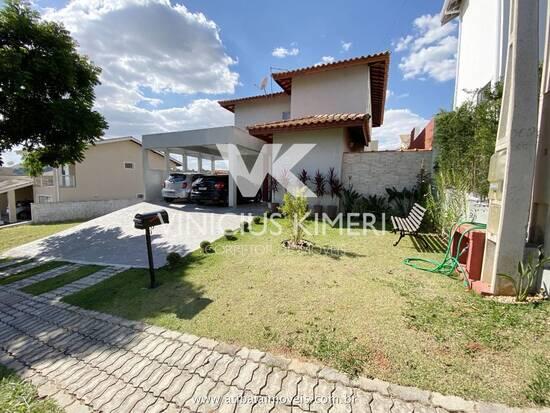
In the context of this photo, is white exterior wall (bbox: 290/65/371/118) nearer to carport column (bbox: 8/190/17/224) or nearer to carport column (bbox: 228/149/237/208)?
carport column (bbox: 228/149/237/208)

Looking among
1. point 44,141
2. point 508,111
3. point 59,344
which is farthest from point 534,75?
point 44,141

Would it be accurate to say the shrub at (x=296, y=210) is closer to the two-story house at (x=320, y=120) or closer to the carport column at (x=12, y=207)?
the two-story house at (x=320, y=120)

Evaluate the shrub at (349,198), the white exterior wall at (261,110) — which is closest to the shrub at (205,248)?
the shrub at (349,198)

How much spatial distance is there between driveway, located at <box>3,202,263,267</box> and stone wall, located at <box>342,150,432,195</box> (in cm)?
490

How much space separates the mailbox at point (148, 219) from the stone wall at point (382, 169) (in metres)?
7.96

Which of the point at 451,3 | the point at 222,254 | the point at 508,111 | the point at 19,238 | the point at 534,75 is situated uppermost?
the point at 451,3

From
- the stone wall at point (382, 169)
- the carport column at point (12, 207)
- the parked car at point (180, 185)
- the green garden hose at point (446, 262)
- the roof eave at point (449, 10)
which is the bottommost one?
the carport column at point (12, 207)

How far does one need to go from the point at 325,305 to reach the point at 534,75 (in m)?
4.35

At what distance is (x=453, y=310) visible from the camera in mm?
3320

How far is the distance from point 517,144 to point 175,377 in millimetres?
5229

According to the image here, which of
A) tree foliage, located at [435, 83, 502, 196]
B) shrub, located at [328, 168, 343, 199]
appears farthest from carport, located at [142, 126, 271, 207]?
tree foliage, located at [435, 83, 502, 196]

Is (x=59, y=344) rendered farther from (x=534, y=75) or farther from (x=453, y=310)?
(x=534, y=75)

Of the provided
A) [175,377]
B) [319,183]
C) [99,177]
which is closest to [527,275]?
[175,377]

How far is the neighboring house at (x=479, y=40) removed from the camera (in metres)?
6.93
